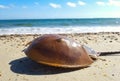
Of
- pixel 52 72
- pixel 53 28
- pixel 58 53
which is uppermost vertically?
pixel 58 53

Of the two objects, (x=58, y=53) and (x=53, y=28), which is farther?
(x=53, y=28)

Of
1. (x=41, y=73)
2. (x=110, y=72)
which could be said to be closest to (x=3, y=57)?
(x=41, y=73)

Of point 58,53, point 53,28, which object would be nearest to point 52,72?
point 58,53

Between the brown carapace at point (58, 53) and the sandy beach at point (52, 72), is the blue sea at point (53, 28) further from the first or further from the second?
the brown carapace at point (58, 53)

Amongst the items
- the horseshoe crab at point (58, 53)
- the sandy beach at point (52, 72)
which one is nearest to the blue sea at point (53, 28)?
the sandy beach at point (52, 72)

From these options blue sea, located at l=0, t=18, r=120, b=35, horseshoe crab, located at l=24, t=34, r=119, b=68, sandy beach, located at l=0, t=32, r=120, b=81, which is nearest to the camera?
sandy beach, located at l=0, t=32, r=120, b=81

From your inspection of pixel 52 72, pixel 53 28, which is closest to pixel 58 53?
pixel 52 72

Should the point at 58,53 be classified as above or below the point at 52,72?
above

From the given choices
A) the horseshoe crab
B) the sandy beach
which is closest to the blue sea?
the sandy beach

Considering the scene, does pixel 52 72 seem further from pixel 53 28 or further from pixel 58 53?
pixel 53 28

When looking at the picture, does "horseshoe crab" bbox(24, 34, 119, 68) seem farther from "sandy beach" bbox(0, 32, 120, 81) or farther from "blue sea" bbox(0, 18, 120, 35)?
"blue sea" bbox(0, 18, 120, 35)
